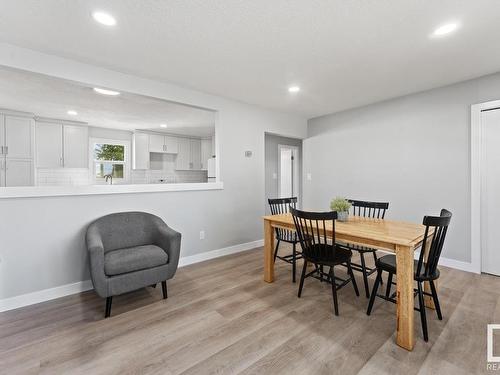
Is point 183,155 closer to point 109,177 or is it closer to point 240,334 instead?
point 109,177

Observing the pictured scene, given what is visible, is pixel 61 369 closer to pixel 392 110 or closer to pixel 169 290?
pixel 169 290

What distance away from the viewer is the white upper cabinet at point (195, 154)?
22.8 feet

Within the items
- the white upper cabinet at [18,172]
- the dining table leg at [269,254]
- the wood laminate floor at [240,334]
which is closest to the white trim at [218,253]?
the wood laminate floor at [240,334]

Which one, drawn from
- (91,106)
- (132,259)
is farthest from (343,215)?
(91,106)

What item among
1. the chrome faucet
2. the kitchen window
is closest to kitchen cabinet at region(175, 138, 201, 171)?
the kitchen window

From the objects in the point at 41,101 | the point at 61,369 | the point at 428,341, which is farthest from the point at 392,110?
the point at 41,101

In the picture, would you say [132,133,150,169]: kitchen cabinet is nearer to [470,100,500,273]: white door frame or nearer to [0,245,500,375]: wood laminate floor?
[0,245,500,375]: wood laminate floor

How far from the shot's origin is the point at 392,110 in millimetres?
3859

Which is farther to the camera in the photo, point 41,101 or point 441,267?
point 41,101

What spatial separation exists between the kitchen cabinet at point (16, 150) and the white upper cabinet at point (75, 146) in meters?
0.61

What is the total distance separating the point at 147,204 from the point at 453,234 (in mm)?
→ 4061

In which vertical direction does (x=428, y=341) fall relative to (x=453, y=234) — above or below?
below

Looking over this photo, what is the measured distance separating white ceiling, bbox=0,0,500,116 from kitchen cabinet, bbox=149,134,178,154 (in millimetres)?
3387

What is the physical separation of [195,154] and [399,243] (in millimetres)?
6009
